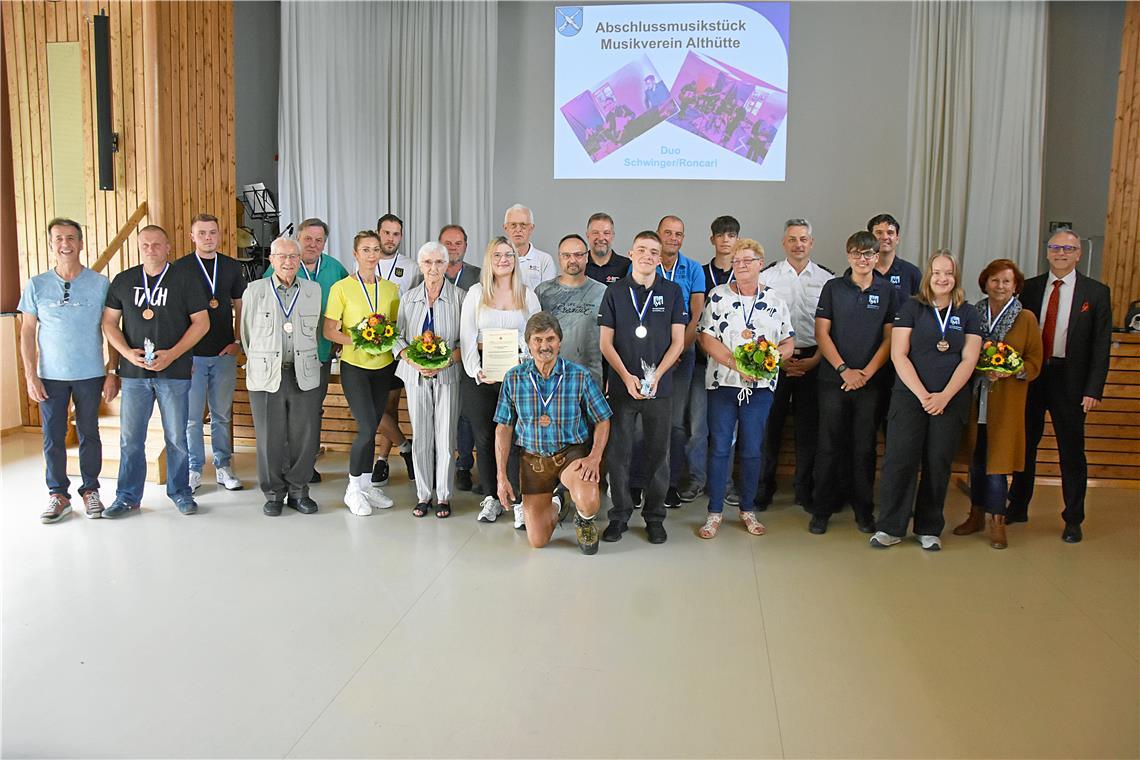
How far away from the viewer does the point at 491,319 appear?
475 centimetres

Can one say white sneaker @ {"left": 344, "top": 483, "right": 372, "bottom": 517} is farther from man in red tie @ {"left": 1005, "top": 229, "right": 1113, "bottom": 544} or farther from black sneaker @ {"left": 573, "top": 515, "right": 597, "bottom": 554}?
man in red tie @ {"left": 1005, "top": 229, "right": 1113, "bottom": 544}

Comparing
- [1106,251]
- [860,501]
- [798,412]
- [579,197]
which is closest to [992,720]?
Result: [860,501]

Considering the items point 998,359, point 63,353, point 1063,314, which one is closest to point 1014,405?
point 998,359

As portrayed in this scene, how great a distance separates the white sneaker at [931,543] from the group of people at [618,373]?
11 millimetres

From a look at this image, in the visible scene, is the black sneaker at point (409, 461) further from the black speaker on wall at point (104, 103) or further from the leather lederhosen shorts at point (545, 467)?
the black speaker on wall at point (104, 103)

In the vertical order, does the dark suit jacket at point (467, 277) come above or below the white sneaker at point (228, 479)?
above

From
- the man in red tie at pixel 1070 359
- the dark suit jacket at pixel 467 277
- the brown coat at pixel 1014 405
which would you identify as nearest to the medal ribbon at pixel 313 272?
the dark suit jacket at pixel 467 277

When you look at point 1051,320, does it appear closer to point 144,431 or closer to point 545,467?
point 545,467

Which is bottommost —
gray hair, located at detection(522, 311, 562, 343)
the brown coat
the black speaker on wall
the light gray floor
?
the light gray floor

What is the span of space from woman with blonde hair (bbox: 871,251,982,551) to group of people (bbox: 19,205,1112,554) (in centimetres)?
1

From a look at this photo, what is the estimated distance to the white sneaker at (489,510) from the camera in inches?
193

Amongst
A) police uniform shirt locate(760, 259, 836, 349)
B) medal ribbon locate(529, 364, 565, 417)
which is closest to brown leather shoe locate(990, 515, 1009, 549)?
police uniform shirt locate(760, 259, 836, 349)

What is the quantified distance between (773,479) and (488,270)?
2.33 m

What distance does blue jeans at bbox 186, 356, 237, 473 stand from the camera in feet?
18.3
